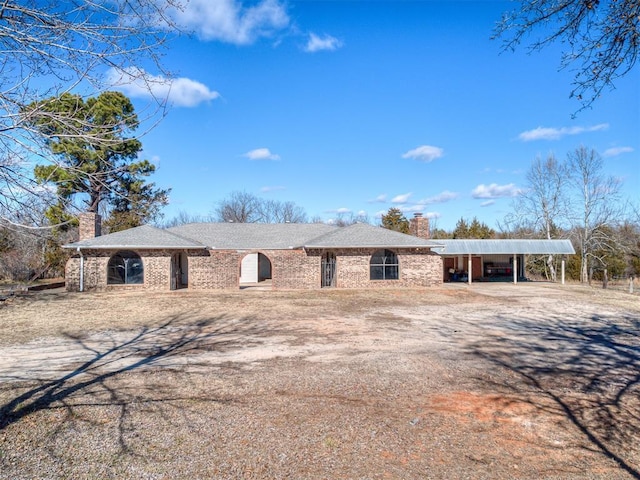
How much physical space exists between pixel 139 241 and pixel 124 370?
14.5 metres

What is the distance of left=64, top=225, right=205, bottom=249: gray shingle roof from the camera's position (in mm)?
19344

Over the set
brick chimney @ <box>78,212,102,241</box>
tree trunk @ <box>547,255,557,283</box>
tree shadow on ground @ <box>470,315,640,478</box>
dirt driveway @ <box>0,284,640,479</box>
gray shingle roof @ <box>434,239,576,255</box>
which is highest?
brick chimney @ <box>78,212,102,241</box>

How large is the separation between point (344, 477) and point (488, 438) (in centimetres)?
179

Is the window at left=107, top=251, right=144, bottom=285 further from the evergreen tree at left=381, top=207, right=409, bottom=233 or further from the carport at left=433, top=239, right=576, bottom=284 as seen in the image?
the evergreen tree at left=381, top=207, right=409, bottom=233

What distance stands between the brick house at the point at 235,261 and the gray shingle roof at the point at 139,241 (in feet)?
0.14

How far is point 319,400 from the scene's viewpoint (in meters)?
5.36

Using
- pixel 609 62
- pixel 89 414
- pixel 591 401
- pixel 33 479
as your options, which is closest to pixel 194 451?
pixel 33 479

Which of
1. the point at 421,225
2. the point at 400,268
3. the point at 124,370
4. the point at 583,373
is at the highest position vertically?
the point at 421,225

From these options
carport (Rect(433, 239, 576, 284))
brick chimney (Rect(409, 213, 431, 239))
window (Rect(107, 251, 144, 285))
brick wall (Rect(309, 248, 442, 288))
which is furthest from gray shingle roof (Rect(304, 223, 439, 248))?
window (Rect(107, 251, 144, 285))

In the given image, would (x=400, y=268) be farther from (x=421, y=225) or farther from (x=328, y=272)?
(x=421, y=225)

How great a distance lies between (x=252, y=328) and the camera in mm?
10641

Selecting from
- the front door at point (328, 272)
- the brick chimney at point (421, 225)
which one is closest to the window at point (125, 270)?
the front door at point (328, 272)

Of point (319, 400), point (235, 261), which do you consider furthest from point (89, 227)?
point (319, 400)

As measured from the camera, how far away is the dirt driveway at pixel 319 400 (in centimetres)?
381
